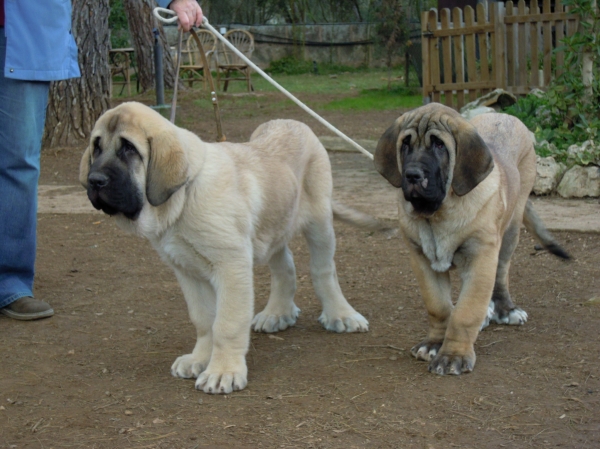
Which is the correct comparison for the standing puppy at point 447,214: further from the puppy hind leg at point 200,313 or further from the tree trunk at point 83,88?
the tree trunk at point 83,88

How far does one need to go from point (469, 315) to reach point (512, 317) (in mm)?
885

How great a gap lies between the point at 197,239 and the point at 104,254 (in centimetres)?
298

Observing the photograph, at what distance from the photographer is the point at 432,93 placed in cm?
1313

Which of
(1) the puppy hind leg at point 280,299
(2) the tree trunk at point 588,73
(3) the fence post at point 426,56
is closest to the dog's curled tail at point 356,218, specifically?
(1) the puppy hind leg at point 280,299

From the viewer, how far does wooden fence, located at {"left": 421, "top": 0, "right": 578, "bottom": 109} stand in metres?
11.1

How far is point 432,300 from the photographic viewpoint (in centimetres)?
409

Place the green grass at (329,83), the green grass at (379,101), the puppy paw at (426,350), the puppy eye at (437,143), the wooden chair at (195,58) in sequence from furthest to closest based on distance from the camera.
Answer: the green grass at (329,83), the wooden chair at (195,58), the green grass at (379,101), the puppy paw at (426,350), the puppy eye at (437,143)

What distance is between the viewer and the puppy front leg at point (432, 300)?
407cm

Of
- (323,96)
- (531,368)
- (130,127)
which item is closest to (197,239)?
(130,127)

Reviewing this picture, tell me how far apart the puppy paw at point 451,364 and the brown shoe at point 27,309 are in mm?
2486

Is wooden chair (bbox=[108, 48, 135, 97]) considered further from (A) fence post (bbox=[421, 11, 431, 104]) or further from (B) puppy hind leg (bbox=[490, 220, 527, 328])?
(B) puppy hind leg (bbox=[490, 220, 527, 328])

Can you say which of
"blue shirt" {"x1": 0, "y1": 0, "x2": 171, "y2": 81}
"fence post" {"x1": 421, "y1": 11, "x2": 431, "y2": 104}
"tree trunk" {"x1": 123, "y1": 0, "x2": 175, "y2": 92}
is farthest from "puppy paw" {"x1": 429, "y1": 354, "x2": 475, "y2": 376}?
"tree trunk" {"x1": 123, "y1": 0, "x2": 175, "y2": 92}

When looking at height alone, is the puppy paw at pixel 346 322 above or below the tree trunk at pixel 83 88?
below

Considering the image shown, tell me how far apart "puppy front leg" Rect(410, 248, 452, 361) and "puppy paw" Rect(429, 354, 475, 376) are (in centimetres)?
15
